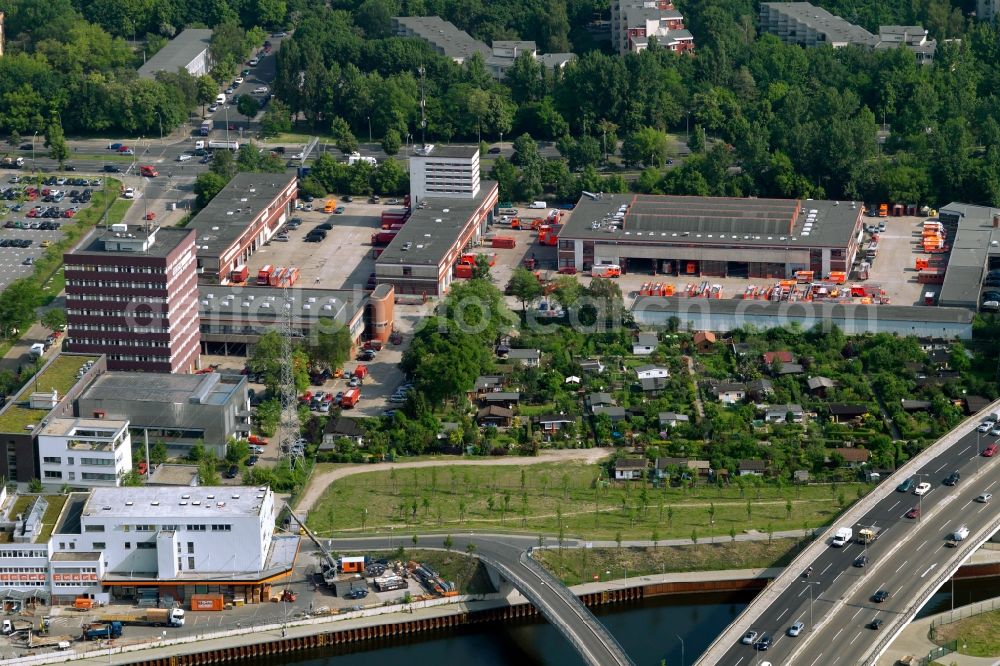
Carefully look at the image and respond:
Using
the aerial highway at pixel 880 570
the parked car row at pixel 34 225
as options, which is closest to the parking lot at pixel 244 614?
the aerial highway at pixel 880 570

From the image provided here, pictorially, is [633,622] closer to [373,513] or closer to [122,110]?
[373,513]

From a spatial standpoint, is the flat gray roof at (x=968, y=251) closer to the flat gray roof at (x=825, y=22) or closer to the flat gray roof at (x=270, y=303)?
the flat gray roof at (x=270, y=303)

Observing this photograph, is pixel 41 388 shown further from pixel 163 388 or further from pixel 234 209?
pixel 234 209

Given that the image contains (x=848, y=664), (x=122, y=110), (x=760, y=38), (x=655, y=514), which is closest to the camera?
(x=848, y=664)

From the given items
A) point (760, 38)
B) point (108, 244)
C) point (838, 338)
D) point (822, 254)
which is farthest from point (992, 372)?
point (760, 38)

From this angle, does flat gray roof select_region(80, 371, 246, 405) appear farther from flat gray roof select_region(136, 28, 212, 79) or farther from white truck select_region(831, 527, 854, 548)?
flat gray roof select_region(136, 28, 212, 79)

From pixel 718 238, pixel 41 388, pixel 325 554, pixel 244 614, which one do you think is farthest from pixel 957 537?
pixel 41 388

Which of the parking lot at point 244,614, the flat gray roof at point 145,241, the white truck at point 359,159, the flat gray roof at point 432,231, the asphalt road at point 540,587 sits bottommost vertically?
the parking lot at point 244,614
